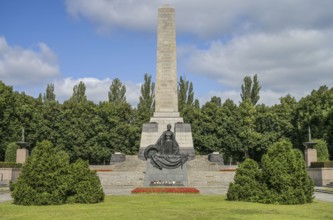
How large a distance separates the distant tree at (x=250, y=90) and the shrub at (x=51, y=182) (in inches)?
1711

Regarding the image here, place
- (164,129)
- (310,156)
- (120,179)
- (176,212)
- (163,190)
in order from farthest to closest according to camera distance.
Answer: (164,129) → (310,156) → (120,179) → (163,190) → (176,212)

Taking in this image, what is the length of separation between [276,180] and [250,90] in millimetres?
42642

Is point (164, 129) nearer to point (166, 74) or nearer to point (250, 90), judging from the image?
point (166, 74)

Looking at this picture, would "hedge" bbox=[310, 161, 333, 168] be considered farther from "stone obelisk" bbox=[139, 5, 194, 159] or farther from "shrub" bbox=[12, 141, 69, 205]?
"shrub" bbox=[12, 141, 69, 205]

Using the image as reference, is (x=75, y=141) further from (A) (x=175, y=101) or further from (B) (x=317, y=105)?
(B) (x=317, y=105)

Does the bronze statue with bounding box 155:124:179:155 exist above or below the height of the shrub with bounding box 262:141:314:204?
above

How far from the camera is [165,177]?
2014 cm

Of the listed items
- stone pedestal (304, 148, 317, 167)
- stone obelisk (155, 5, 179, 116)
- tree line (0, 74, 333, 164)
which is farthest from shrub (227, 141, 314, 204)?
tree line (0, 74, 333, 164)

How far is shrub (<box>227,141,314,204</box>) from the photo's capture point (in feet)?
43.2

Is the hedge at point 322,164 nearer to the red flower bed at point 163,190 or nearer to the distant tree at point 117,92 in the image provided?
the red flower bed at point 163,190

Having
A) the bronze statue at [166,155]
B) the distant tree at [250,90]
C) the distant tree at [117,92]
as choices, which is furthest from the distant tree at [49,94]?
the bronze statue at [166,155]

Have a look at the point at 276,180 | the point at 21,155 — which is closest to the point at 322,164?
the point at 276,180

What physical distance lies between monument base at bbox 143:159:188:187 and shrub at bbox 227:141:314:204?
20.2 ft

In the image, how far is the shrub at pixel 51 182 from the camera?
41.7 feet
